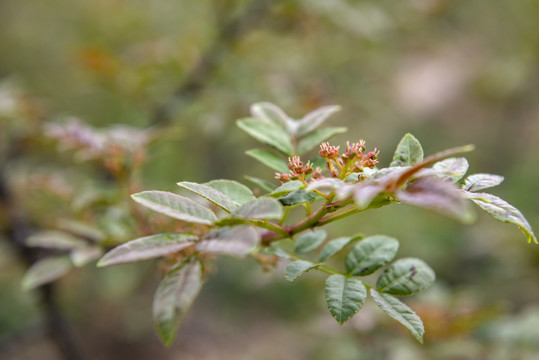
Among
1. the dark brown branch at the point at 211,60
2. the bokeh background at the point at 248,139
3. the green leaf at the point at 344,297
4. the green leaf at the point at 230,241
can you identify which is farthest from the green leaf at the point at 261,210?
the dark brown branch at the point at 211,60

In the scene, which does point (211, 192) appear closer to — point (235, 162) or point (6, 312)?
point (235, 162)

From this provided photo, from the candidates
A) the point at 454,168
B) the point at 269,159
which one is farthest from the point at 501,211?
the point at 269,159

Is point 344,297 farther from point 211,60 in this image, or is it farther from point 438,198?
point 211,60

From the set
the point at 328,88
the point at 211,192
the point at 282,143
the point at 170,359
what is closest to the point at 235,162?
the point at 328,88

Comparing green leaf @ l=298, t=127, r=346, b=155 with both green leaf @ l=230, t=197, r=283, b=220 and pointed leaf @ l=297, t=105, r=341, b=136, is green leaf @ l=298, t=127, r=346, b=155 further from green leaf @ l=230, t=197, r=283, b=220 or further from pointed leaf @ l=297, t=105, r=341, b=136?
green leaf @ l=230, t=197, r=283, b=220

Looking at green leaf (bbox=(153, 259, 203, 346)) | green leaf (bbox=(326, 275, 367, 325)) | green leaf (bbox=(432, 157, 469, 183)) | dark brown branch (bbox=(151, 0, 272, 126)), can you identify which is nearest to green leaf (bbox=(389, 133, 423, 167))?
green leaf (bbox=(432, 157, 469, 183))
